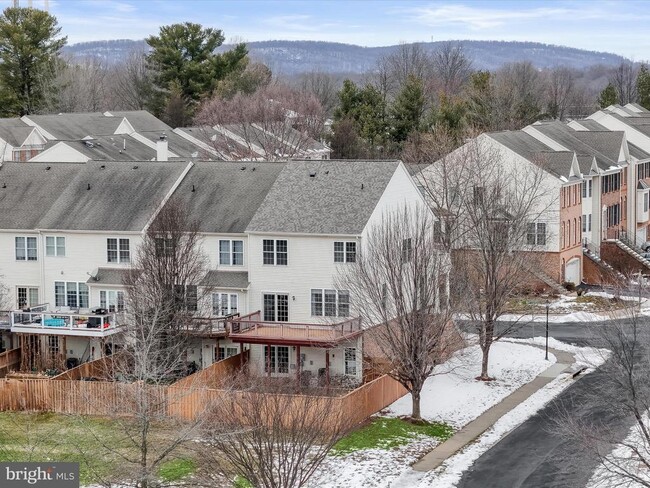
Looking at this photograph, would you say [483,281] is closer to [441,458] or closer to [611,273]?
[441,458]

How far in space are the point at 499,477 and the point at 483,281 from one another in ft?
56.9

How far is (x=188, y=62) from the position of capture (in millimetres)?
124562

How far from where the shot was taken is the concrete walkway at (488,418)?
3966 centimetres

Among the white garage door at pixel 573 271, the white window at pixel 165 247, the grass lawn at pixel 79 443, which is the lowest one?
the grass lawn at pixel 79 443

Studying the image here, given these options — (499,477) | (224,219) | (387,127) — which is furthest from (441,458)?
(387,127)

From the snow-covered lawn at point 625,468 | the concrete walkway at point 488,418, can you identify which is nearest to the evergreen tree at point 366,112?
the concrete walkway at point 488,418

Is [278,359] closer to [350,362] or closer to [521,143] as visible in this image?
[350,362]

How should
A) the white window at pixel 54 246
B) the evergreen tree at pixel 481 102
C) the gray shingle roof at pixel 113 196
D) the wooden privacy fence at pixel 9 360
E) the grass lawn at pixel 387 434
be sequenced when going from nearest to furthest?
1. the grass lawn at pixel 387 434
2. the wooden privacy fence at pixel 9 360
3. the gray shingle roof at pixel 113 196
4. the white window at pixel 54 246
5. the evergreen tree at pixel 481 102

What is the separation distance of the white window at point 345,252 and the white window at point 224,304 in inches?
202

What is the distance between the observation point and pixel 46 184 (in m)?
58.4

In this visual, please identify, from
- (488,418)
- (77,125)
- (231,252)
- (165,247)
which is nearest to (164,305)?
(165,247)

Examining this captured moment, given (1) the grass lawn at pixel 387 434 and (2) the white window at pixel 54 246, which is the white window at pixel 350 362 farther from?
(2) the white window at pixel 54 246

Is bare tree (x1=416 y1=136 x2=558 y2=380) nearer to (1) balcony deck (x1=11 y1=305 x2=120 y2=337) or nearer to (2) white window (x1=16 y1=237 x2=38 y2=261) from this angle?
(1) balcony deck (x1=11 y1=305 x2=120 y2=337)

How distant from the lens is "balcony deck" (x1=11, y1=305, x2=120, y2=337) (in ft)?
166
